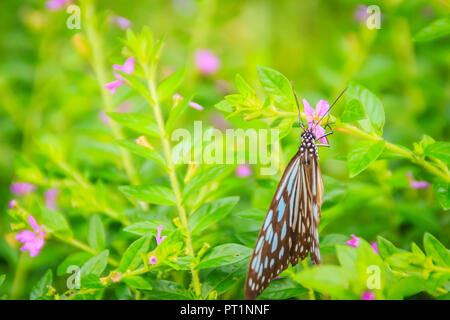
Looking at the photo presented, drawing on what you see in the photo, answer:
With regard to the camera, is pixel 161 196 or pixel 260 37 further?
pixel 260 37

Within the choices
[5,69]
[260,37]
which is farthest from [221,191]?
[260,37]

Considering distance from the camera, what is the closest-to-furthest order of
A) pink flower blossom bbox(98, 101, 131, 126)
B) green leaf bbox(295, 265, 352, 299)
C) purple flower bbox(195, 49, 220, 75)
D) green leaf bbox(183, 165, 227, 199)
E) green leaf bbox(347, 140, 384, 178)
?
green leaf bbox(295, 265, 352, 299), green leaf bbox(347, 140, 384, 178), green leaf bbox(183, 165, 227, 199), pink flower blossom bbox(98, 101, 131, 126), purple flower bbox(195, 49, 220, 75)

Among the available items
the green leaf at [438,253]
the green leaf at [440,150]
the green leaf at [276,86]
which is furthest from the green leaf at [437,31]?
the green leaf at [438,253]

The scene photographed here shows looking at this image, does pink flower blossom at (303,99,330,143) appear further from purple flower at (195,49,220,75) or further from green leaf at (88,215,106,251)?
purple flower at (195,49,220,75)

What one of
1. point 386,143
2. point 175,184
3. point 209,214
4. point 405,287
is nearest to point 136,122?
point 175,184

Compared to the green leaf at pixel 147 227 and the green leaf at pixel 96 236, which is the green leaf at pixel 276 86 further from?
the green leaf at pixel 96 236

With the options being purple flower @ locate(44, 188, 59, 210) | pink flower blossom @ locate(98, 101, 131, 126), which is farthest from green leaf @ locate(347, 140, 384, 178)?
purple flower @ locate(44, 188, 59, 210)

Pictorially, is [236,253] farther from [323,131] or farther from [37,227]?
[37,227]

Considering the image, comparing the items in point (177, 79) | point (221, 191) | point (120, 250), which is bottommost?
point (120, 250)
